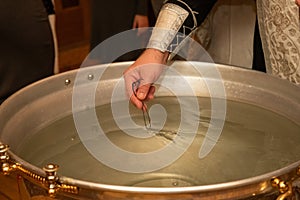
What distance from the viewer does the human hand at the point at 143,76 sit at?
1.12 meters

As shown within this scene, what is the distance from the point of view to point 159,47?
1170 mm

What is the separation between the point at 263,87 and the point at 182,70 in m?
0.18

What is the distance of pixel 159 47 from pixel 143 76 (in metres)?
0.07

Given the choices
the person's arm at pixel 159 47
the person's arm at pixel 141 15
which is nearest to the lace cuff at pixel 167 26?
the person's arm at pixel 159 47

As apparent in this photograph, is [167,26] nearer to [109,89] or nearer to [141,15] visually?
[109,89]

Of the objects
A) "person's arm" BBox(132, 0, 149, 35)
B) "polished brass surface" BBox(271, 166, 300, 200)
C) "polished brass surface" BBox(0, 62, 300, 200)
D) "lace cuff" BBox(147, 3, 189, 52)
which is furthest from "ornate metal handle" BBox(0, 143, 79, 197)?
"person's arm" BBox(132, 0, 149, 35)

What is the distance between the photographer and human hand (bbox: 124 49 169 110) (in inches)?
44.2

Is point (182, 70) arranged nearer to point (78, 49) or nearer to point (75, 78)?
point (75, 78)

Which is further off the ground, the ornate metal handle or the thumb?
the ornate metal handle

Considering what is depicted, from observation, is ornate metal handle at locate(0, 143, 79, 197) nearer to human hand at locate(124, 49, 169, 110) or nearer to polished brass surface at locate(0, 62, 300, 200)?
polished brass surface at locate(0, 62, 300, 200)

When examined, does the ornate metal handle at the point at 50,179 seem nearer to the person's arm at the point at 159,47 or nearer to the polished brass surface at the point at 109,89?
the polished brass surface at the point at 109,89

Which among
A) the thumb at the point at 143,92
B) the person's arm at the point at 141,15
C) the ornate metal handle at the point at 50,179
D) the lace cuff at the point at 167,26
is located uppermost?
the lace cuff at the point at 167,26

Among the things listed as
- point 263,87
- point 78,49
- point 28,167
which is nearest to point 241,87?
point 263,87

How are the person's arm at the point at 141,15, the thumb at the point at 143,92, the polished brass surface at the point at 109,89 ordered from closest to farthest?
the polished brass surface at the point at 109,89 → the thumb at the point at 143,92 → the person's arm at the point at 141,15
